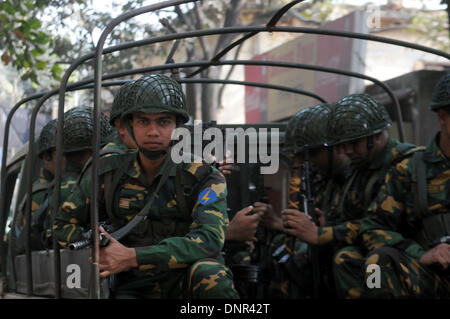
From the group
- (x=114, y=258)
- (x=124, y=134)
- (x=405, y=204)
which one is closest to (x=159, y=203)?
(x=114, y=258)

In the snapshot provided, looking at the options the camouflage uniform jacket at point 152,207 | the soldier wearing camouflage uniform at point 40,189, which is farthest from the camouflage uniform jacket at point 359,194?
the soldier wearing camouflage uniform at point 40,189

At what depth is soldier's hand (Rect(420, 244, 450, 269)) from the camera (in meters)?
3.98

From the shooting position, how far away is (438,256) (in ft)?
13.1

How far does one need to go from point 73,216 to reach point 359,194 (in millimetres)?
2236

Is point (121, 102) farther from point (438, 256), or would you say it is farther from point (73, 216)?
point (438, 256)

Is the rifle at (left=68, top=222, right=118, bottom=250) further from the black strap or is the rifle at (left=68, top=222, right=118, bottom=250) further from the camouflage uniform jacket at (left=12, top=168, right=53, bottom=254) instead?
the black strap

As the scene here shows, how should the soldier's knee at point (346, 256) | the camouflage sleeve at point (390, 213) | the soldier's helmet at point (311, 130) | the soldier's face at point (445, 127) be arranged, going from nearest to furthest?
1. the soldier's face at point (445, 127)
2. the camouflage sleeve at point (390, 213)
3. the soldier's knee at point (346, 256)
4. the soldier's helmet at point (311, 130)

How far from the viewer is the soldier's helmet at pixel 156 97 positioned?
3.91 m

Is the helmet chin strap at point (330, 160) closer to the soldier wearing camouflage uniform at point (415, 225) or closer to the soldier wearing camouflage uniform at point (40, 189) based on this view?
the soldier wearing camouflage uniform at point (415, 225)

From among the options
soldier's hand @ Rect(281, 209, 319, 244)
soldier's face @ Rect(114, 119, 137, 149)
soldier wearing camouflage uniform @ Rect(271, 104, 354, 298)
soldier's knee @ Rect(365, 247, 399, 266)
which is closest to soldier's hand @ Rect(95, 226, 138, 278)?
soldier's face @ Rect(114, 119, 137, 149)

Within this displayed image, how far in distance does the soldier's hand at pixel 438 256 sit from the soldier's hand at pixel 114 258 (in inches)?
68.8

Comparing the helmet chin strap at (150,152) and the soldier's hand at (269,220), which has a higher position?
the helmet chin strap at (150,152)

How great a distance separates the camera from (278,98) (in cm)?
1564

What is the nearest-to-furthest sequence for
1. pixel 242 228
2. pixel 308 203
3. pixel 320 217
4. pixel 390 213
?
pixel 390 213 → pixel 242 228 → pixel 308 203 → pixel 320 217
